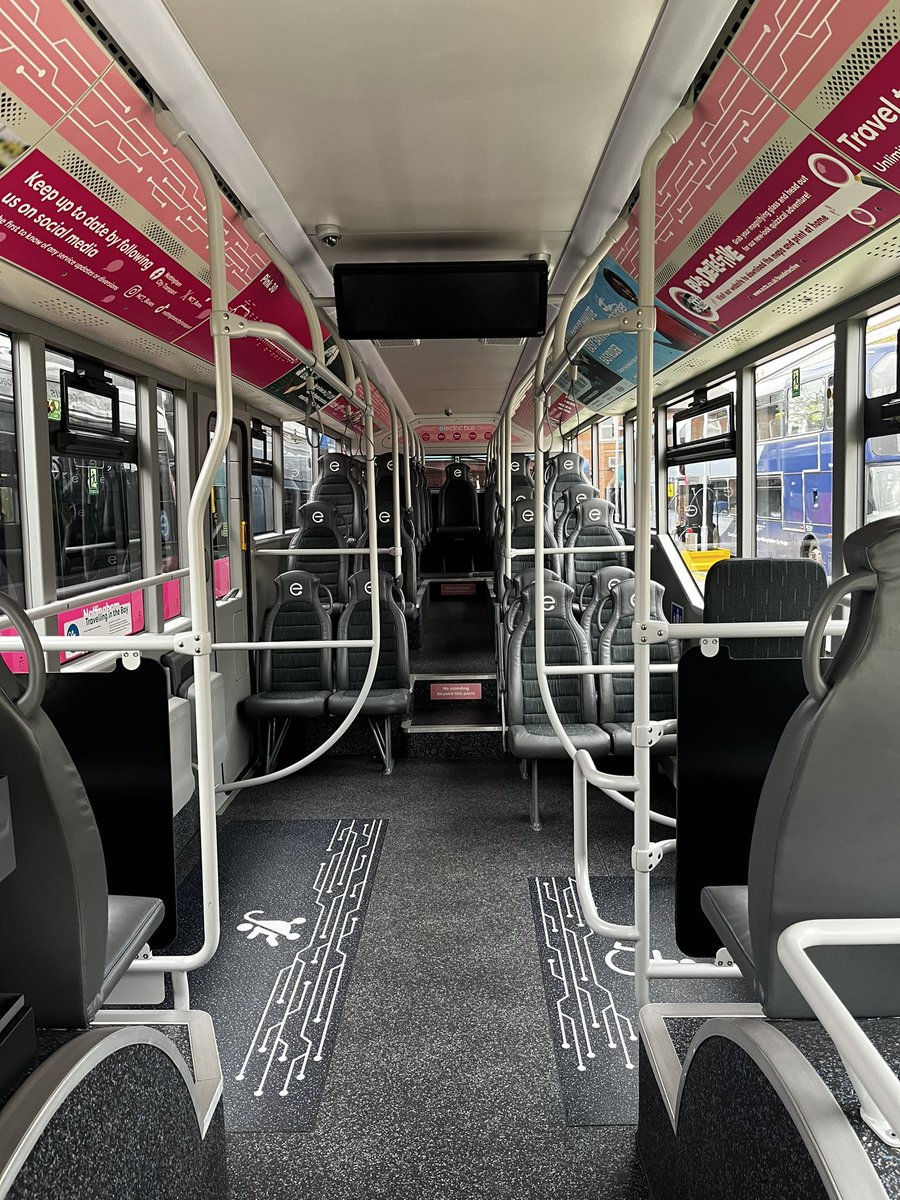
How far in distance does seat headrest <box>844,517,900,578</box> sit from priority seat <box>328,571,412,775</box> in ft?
13.7

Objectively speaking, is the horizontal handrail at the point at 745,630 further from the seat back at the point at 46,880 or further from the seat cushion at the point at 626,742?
the seat cushion at the point at 626,742

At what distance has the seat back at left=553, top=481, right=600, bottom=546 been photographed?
309 inches

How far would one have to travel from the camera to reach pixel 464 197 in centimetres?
321

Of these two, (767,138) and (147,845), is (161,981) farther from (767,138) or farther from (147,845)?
(767,138)

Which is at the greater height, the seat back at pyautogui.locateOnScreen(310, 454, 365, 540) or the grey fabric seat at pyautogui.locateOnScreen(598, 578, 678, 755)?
the seat back at pyautogui.locateOnScreen(310, 454, 365, 540)

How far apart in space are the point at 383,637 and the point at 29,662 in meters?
4.27

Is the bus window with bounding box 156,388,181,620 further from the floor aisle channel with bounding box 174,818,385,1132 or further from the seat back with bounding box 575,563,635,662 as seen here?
the seat back with bounding box 575,563,635,662

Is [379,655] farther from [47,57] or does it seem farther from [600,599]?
[47,57]

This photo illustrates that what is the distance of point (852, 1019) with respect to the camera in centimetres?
94

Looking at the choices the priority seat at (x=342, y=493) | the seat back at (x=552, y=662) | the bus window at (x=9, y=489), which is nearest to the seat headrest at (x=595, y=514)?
the priority seat at (x=342, y=493)

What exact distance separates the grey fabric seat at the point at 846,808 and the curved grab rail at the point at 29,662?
4.55 feet

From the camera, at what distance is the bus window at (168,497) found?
181 inches

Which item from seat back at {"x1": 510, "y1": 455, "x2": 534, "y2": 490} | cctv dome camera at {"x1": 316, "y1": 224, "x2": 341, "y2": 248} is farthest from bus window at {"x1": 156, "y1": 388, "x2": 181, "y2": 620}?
seat back at {"x1": 510, "y1": 455, "x2": 534, "y2": 490}

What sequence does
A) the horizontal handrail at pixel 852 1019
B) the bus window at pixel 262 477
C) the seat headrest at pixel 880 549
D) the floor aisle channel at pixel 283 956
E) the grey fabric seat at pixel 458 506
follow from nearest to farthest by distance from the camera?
the horizontal handrail at pixel 852 1019
the seat headrest at pixel 880 549
the floor aisle channel at pixel 283 956
the bus window at pixel 262 477
the grey fabric seat at pixel 458 506
